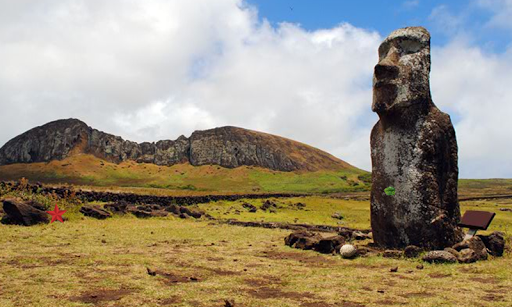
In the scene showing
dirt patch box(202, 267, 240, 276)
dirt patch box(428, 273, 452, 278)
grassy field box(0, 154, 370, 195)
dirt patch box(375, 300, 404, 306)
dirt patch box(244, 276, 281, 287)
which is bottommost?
dirt patch box(202, 267, 240, 276)

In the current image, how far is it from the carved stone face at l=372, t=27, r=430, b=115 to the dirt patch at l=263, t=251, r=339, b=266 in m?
5.71

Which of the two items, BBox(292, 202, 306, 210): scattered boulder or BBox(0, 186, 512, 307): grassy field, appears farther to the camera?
BBox(292, 202, 306, 210): scattered boulder

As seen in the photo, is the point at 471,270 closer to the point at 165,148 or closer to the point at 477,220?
the point at 477,220

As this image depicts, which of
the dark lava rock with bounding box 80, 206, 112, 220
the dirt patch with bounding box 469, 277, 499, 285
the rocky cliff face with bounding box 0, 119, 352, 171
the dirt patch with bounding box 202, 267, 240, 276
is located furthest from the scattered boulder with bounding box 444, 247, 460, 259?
the rocky cliff face with bounding box 0, 119, 352, 171

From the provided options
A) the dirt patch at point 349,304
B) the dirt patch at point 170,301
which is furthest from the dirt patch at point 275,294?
the dirt patch at point 170,301

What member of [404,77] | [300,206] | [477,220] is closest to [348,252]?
[477,220]

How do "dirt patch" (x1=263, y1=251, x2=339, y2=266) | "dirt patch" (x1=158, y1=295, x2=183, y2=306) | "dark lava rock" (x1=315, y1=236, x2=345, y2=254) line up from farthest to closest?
"dark lava rock" (x1=315, y1=236, x2=345, y2=254) → "dirt patch" (x1=263, y1=251, x2=339, y2=266) → "dirt patch" (x1=158, y1=295, x2=183, y2=306)

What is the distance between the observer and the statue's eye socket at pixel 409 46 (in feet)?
50.6

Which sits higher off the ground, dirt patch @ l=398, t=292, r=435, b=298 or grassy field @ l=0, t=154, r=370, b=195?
grassy field @ l=0, t=154, r=370, b=195

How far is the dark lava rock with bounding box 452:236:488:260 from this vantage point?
12.9 metres

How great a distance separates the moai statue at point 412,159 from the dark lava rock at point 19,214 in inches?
633

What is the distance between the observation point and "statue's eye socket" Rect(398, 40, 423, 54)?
15.4m

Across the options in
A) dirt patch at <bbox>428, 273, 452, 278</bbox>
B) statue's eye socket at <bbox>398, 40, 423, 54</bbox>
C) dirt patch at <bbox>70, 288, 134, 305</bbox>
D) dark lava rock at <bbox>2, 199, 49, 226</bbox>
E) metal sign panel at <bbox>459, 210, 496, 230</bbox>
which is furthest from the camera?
dark lava rock at <bbox>2, 199, 49, 226</bbox>

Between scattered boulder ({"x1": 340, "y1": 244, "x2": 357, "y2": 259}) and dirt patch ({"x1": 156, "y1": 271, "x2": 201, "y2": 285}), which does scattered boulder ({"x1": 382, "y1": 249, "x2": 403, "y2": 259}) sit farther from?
dirt patch ({"x1": 156, "y1": 271, "x2": 201, "y2": 285})
